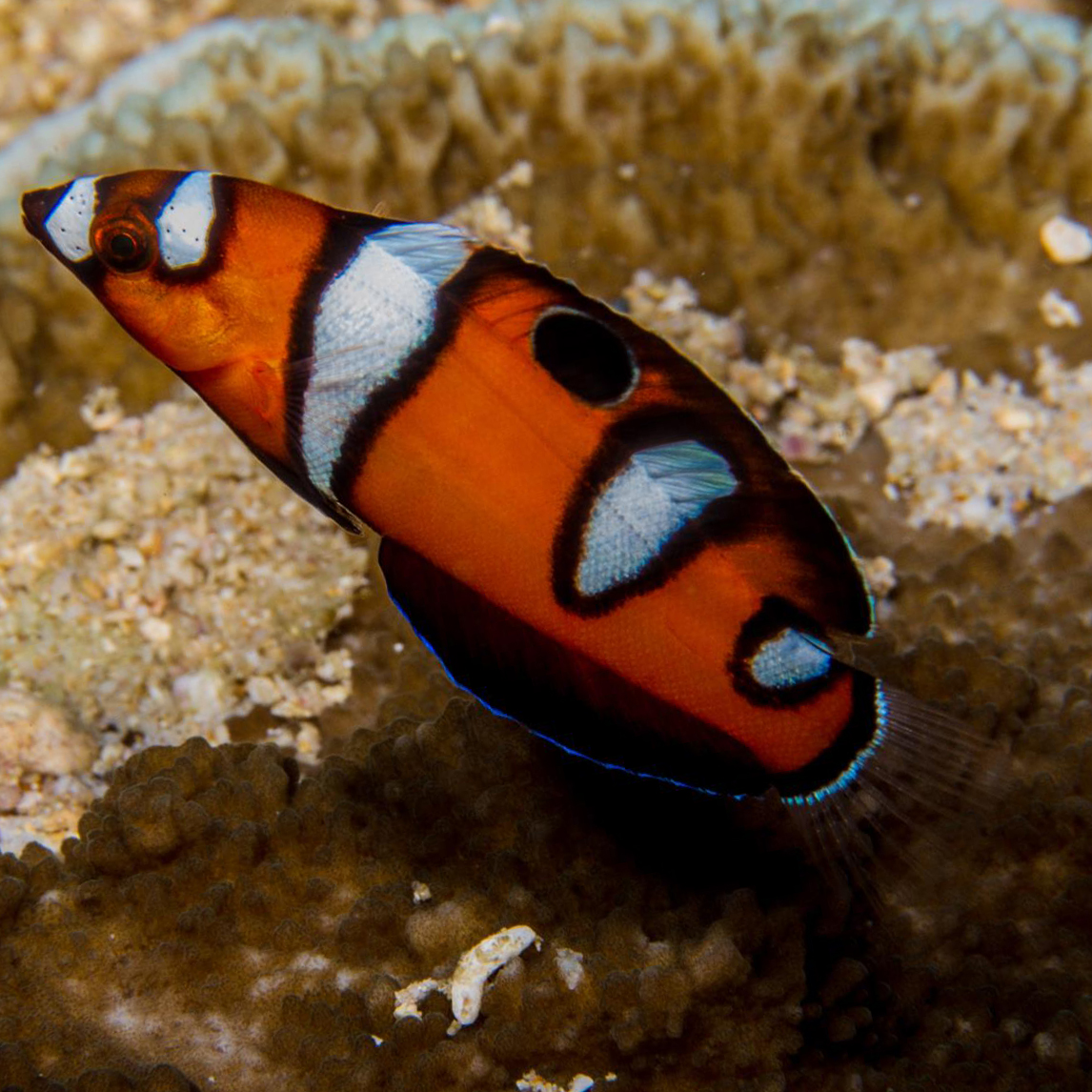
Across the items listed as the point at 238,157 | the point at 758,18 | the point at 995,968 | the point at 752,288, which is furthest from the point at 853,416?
the point at 238,157

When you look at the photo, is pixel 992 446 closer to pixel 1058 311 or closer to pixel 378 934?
pixel 1058 311

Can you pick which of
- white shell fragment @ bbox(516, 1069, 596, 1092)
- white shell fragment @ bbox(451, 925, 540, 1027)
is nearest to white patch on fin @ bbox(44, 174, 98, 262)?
white shell fragment @ bbox(451, 925, 540, 1027)

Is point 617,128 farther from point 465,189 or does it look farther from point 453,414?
point 453,414

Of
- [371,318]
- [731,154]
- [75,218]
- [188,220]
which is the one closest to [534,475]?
[371,318]

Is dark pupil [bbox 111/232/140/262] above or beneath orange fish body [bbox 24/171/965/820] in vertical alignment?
above

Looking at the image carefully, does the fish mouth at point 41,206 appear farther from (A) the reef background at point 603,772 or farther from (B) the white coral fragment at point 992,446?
(B) the white coral fragment at point 992,446

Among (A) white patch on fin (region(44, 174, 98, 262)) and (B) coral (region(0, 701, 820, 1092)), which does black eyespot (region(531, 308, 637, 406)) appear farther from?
(B) coral (region(0, 701, 820, 1092))
